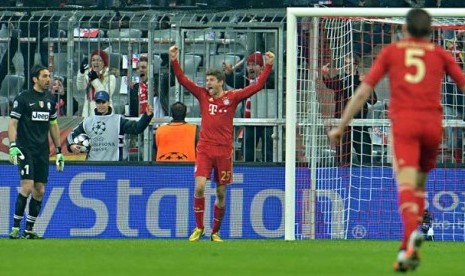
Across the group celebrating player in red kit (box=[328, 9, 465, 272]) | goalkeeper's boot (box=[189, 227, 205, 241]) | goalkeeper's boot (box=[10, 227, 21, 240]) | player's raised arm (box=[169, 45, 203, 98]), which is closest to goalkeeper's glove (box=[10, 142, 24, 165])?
goalkeeper's boot (box=[10, 227, 21, 240])

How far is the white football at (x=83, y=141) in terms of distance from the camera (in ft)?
66.8

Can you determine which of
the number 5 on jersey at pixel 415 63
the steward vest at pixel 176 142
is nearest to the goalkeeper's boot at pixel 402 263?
the number 5 on jersey at pixel 415 63

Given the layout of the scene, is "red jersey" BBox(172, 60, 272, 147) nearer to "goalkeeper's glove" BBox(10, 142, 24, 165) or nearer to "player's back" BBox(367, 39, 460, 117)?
"goalkeeper's glove" BBox(10, 142, 24, 165)

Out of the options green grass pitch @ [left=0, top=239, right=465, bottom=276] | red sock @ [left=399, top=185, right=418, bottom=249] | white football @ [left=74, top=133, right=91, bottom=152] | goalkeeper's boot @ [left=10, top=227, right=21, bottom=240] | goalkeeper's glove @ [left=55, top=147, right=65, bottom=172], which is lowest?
goalkeeper's boot @ [left=10, top=227, right=21, bottom=240]

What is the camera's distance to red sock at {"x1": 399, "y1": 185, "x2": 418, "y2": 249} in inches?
425

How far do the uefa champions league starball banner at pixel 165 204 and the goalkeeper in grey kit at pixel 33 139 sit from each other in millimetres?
1272

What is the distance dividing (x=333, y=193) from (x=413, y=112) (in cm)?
867

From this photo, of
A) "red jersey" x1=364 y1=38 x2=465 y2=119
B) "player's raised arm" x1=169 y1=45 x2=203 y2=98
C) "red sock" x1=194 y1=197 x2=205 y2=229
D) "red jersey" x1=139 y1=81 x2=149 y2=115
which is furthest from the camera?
"red jersey" x1=139 y1=81 x2=149 y2=115

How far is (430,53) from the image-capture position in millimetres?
11242

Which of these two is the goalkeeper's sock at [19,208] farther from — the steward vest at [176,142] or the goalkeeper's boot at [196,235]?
the goalkeeper's boot at [196,235]

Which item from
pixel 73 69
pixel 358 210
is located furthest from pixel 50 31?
pixel 358 210

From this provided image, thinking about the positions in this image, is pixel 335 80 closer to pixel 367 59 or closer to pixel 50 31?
pixel 367 59

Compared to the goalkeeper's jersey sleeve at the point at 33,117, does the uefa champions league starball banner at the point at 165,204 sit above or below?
below

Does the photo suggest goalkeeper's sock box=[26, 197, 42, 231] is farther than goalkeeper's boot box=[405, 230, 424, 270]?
Yes
